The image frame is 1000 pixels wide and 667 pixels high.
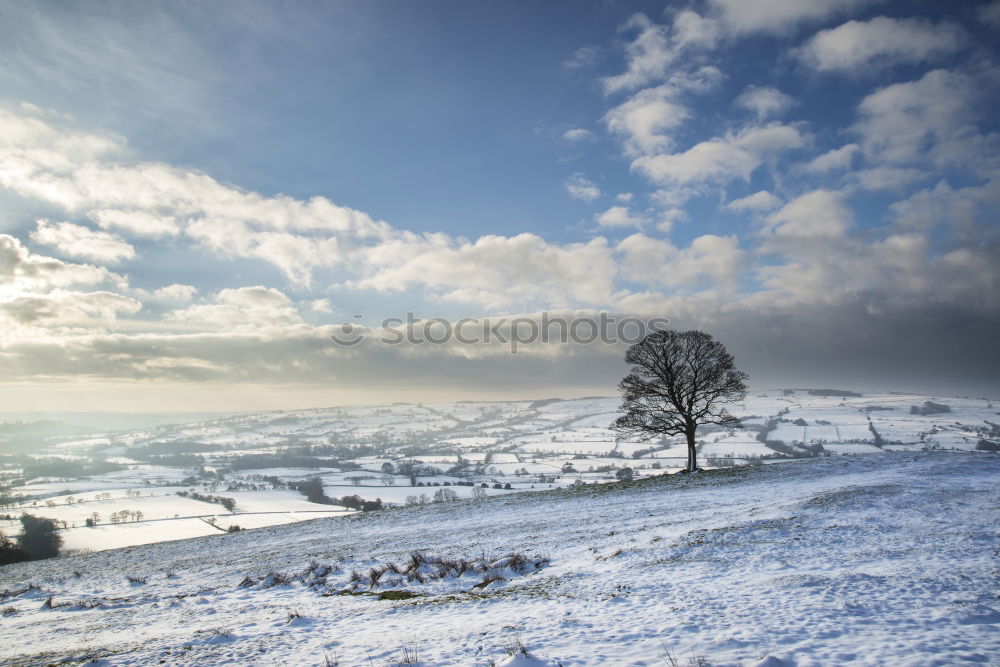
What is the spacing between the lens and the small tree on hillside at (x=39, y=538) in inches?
1796

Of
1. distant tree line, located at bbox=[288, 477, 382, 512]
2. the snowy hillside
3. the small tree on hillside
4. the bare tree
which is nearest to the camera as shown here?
the bare tree

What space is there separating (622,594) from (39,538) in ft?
225

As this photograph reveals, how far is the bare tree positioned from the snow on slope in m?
11.8

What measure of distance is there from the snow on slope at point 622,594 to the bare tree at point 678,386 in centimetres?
1176

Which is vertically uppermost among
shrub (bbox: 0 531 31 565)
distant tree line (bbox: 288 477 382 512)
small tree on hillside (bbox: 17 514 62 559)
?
shrub (bbox: 0 531 31 565)

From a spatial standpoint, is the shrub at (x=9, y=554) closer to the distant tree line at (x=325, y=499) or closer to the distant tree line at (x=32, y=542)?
the distant tree line at (x=32, y=542)

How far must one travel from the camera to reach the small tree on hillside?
4562 centimetres

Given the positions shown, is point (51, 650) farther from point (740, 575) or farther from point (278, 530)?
point (278, 530)

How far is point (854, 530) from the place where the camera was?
43.0ft

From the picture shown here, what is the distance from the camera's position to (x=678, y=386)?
34.7m

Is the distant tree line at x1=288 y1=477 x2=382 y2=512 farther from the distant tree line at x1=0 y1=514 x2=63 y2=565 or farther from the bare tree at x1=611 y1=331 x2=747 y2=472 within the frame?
the bare tree at x1=611 y1=331 x2=747 y2=472

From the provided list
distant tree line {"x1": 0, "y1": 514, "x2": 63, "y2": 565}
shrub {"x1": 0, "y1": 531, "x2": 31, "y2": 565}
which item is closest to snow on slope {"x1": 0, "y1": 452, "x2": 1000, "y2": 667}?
shrub {"x1": 0, "y1": 531, "x2": 31, "y2": 565}

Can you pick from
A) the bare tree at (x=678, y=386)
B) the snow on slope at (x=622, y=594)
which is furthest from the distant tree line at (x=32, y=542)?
the bare tree at (x=678, y=386)

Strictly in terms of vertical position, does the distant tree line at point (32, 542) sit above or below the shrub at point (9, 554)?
below
